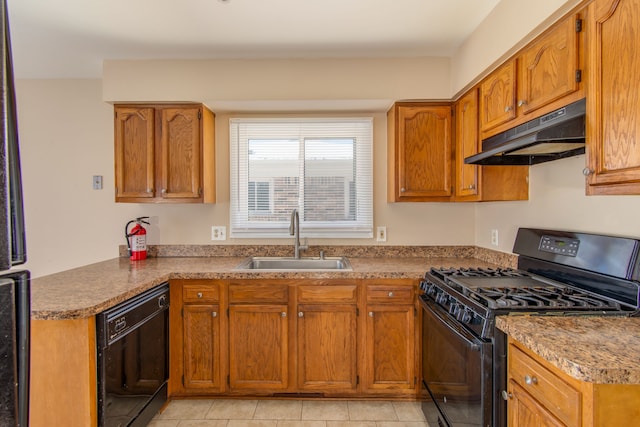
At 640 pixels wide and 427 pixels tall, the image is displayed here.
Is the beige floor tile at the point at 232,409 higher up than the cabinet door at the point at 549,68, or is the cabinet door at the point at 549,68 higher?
the cabinet door at the point at 549,68

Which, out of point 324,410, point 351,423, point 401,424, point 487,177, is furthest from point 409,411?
point 487,177

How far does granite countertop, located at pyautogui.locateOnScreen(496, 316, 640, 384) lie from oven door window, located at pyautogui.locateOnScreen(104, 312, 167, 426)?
1.73 m

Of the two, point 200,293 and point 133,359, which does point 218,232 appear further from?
point 133,359

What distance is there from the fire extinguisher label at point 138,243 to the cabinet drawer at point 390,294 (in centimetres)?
181

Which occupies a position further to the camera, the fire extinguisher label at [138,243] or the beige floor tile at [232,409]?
the fire extinguisher label at [138,243]

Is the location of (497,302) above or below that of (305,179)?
below

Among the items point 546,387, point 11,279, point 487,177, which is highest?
point 487,177

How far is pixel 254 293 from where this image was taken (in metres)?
2.13

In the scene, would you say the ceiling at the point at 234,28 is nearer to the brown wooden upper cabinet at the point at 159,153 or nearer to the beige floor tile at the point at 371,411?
the brown wooden upper cabinet at the point at 159,153

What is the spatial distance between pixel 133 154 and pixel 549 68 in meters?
2.61

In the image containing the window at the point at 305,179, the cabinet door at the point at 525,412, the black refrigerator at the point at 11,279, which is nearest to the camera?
the black refrigerator at the point at 11,279

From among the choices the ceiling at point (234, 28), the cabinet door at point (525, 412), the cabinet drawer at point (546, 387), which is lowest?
the cabinet door at point (525, 412)

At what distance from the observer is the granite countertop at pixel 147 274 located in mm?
1448

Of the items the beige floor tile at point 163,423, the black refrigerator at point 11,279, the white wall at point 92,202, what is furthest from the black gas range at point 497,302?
the beige floor tile at point 163,423
